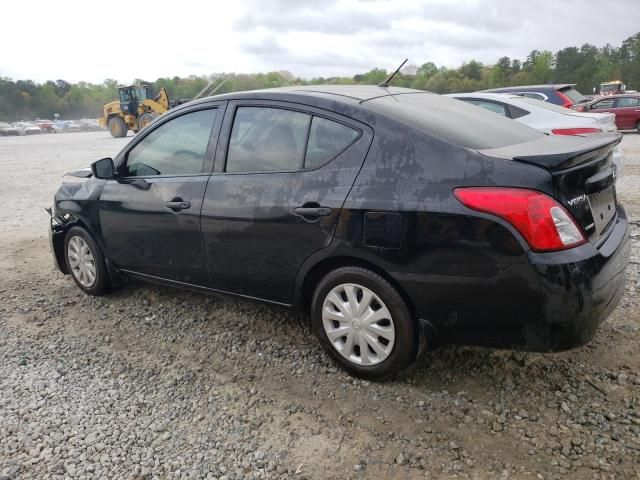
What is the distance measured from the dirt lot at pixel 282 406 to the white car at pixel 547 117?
2.72 m

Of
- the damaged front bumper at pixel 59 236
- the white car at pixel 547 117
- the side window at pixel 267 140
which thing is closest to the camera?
the side window at pixel 267 140

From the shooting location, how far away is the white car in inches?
237

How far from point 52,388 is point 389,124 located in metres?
2.47

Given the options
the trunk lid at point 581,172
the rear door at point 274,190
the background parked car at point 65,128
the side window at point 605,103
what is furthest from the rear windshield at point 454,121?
the background parked car at point 65,128

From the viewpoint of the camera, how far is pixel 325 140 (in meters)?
2.87

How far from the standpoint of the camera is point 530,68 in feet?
274

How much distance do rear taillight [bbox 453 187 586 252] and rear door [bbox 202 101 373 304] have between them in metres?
0.72

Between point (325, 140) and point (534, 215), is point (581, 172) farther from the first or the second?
point (325, 140)

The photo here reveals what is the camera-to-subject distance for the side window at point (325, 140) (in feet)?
9.16

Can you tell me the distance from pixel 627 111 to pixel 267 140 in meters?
20.4

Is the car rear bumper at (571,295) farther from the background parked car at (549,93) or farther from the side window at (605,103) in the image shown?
the side window at (605,103)

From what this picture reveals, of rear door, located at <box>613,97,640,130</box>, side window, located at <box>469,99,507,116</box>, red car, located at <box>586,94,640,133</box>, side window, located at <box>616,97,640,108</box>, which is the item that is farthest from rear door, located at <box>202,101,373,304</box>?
side window, located at <box>616,97,640,108</box>

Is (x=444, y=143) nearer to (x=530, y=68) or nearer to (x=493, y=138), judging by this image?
(x=493, y=138)

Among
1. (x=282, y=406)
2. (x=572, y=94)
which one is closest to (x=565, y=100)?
(x=572, y=94)
